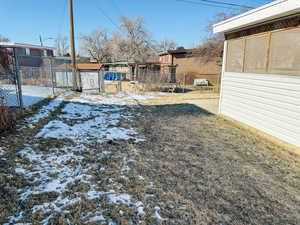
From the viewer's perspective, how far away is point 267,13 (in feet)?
12.8

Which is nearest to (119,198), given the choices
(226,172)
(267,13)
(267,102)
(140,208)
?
(140,208)

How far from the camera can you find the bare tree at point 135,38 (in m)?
35.1

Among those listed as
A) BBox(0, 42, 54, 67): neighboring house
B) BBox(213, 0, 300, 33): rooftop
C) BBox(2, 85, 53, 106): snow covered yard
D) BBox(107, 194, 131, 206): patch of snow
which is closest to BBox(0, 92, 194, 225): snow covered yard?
BBox(107, 194, 131, 206): patch of snow

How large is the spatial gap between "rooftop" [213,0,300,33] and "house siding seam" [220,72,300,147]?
1.22 m

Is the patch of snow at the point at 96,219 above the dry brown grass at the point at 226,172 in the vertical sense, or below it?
above

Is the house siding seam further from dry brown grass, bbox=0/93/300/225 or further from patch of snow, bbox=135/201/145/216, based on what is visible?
patch of snow, bbox=135/201/145/216

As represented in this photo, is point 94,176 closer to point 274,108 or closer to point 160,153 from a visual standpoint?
point 160,153

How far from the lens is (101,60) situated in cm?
4250

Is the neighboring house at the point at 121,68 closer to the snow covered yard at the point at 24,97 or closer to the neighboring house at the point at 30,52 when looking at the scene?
the neighboring house at the point at 30,52

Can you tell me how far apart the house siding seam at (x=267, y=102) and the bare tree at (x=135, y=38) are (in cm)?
3101

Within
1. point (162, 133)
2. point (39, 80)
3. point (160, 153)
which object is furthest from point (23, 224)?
point (39, 80)

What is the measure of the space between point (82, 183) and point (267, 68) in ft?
15.0

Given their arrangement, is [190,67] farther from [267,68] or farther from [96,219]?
[96,219]

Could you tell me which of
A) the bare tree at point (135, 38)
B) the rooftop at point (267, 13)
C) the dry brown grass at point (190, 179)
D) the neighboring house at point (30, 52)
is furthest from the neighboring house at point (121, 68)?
the dry brown grass at point (190, 179)
